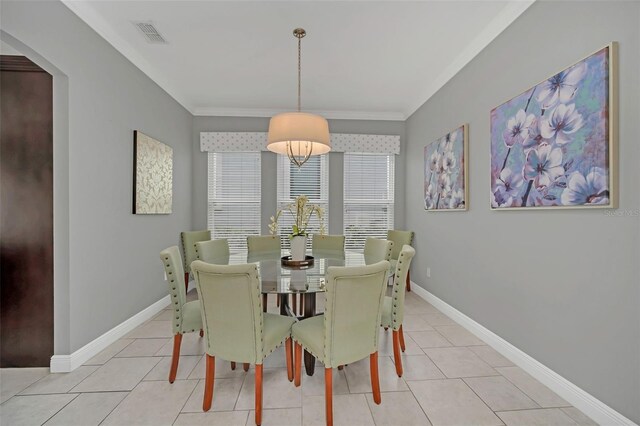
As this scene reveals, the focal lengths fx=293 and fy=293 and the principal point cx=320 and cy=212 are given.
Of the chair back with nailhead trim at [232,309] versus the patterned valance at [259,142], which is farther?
the patterned valance at [259,142]

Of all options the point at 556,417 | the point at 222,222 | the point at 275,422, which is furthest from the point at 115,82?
the point at 556,417

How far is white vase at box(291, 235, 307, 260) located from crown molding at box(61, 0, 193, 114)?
239 centimetres

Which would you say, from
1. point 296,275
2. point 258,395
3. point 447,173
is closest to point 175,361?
point 258,395

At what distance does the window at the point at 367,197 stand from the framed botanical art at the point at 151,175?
8.42 ft

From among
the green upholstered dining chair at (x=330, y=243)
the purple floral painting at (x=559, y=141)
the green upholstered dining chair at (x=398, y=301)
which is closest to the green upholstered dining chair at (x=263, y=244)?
the green upholstered dining chair at (x=330, y=243)

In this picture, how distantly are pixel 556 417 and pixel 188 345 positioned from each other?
106 inches

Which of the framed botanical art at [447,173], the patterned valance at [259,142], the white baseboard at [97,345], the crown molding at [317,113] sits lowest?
the white baseboard at [97,345]

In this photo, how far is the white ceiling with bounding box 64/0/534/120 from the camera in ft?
7.55

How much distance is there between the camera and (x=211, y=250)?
2932mm

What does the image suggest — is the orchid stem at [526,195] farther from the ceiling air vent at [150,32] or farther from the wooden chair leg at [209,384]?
the ceiling air vent at [150,32]

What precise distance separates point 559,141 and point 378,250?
63.6 inches

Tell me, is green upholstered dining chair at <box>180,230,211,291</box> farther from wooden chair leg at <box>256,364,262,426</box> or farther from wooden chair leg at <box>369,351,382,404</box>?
wooden chair leg at <box>369,351,382,404</box>

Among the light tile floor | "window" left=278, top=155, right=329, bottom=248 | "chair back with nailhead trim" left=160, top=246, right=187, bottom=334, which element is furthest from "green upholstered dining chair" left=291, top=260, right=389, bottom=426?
"window" left=278, top=155, right=329, bottom=248

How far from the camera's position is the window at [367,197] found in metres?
4.78
